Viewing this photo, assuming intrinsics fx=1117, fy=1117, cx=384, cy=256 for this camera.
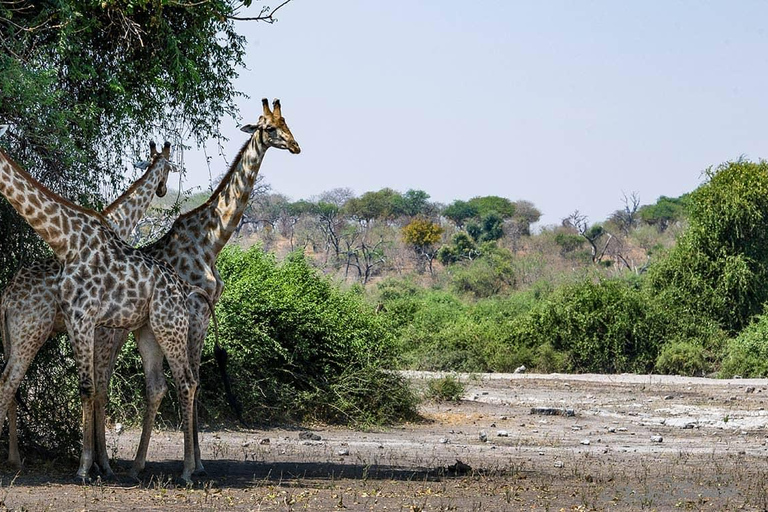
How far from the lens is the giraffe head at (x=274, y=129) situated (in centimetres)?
1038

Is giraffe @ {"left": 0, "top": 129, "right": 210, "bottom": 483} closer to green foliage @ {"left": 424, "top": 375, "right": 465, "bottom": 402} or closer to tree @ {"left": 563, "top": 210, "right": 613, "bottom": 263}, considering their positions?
green foliage @ {"left": 424, "top": 375, "right": 465, "bottom": 402}

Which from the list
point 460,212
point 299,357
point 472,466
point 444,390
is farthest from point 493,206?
point 472,466

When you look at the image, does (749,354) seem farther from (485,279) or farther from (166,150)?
(485,279)

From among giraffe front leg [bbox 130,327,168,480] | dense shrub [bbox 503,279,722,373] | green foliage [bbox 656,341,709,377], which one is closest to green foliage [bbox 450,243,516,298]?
dense shrub [bbox 503,279,722,373]

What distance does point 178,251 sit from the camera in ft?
33.7

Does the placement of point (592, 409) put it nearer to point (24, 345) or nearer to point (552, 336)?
point (552, 336)

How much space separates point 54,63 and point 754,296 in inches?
861

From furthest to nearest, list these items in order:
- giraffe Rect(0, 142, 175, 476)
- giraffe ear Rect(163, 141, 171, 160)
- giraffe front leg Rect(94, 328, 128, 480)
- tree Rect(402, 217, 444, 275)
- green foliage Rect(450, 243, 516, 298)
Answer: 1. tree Rect(402, 217, 444, 275)
2. green foliage Rect(450, 243, 516, 298)
3. giraffe ear Rect(163, 141, 171, 160)
4. giraffe front leg Rect(94, 328, 128, 480)
5. giraffe Rect(0, 142, 175, 476)

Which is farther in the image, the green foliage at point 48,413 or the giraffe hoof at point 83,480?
the green foliage at point 48,413

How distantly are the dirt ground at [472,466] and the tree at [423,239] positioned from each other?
45.6m

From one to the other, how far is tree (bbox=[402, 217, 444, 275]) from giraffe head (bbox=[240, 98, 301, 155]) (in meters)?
53.9

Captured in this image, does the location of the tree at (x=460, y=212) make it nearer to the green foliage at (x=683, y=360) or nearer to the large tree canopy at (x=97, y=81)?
the green foliage at (x=683, y=360)

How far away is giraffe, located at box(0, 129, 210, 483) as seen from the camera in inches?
348

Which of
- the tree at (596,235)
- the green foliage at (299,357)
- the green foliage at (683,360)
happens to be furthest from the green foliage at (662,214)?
the green foliage at (299,357)
